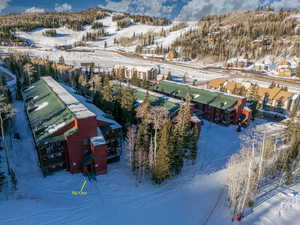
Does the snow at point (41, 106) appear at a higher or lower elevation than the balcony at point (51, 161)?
higher

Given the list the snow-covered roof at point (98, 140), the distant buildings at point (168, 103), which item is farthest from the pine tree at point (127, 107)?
the snow-covered roof at point (98, 140)

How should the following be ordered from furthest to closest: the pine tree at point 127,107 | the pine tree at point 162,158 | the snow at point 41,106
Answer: the pine tree at point 127,107
the snow at point 41,106
the pine tree at point 162,158

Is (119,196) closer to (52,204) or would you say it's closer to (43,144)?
(52,204)

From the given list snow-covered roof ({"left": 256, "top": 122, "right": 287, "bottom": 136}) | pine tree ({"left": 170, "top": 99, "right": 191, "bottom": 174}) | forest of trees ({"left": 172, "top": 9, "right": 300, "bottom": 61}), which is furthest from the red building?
forest of trees ({"left": 172, "top": 9, "right": 300, "bottom": 61})

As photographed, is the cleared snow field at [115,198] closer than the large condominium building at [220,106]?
Yes

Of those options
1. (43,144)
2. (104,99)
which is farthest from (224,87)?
(43,144)

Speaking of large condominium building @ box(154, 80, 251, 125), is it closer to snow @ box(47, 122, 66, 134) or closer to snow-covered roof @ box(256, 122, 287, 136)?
snow-covered roof @ box(256, 122, 287, 136)

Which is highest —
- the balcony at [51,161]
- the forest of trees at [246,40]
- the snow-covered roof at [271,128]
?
the forest of trees at [246,40]

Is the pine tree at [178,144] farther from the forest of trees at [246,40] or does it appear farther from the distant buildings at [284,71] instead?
the forest of trees at [246,40]

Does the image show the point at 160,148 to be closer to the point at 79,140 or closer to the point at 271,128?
the point at 79,140

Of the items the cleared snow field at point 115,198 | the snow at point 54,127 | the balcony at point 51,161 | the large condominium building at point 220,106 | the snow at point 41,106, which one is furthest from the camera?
the large condominium building at point 220,106

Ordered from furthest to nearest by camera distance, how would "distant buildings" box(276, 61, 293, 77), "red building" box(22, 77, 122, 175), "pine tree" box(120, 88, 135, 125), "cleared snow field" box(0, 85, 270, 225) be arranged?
"distant buildings" box(276, 61, 293, 77) → "pine tree" box(120, 88, 135, 125) → "red building" box(22, 77, 122, 175) → "cleared snow field" box(0, 85, 270, 225)

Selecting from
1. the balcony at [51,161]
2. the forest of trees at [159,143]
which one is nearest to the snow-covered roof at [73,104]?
the balcony at [51,161]
